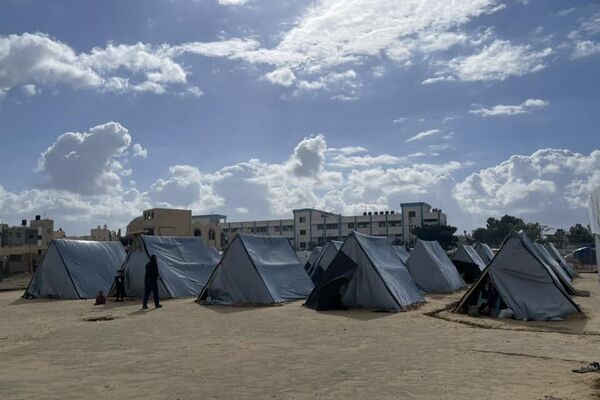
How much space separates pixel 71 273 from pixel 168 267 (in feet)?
15.3

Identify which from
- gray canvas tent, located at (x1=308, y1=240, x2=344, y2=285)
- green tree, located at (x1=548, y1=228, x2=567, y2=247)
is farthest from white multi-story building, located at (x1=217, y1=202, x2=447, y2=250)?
gray canvas tent, located at (x1=308, y1=240, x2=344, y2=285)

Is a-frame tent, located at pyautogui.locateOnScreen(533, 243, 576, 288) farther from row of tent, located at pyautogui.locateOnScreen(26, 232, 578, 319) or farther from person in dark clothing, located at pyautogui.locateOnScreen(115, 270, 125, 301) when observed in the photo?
person in dark clothing, located at pyautogui.locateOnScreen(115, 270, 125, 301)

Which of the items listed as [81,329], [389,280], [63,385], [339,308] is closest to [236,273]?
[339,308]

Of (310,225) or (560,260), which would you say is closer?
(560,260)

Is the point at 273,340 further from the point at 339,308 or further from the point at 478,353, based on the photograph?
the point at 339,308

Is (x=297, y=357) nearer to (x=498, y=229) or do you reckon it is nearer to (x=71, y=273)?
(x=71, y=273)

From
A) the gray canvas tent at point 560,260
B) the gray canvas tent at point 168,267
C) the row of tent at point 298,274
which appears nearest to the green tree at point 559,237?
the gray canvas tent at point 560,260

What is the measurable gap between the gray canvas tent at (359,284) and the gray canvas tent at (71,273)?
1123cm

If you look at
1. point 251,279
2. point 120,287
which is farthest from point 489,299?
point 120,287

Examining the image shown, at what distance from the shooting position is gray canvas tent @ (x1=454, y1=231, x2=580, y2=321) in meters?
14.1

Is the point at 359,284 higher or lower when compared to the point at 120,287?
higher

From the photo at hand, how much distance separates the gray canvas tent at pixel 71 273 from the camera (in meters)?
22.7

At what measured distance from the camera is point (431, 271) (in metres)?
24.8

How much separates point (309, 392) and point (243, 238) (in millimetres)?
12803
